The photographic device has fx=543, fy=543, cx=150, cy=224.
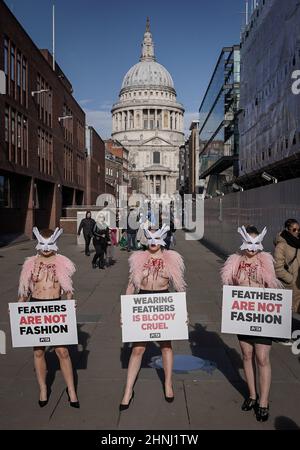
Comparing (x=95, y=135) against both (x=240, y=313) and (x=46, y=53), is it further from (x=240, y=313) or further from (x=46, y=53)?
(x=240, y=313)

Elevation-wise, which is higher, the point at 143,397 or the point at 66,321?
the point at 66,321

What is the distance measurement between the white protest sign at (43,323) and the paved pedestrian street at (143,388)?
66 centimetres

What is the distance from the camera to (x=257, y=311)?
18.0 ft

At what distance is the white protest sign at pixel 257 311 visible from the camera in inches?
213

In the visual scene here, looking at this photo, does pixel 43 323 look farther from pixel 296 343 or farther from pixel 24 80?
pixel 24 80

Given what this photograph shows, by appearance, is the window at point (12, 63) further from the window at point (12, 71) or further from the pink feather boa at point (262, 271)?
the pink feather boa at point (262, 271)

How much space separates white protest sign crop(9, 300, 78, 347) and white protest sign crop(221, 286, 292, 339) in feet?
5.23

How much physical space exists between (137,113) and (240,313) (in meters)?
165

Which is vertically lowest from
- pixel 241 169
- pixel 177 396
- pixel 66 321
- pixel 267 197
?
pixel 177 396

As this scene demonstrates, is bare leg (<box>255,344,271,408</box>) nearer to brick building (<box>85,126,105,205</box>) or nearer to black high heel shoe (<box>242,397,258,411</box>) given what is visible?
Answer: black high heel shoe (<box>242,397,258,411</box>)

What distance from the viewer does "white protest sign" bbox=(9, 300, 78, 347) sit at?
550cm

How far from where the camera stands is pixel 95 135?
208 ft

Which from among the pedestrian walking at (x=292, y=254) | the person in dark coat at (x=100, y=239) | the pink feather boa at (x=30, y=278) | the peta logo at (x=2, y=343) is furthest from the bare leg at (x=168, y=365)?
the person in dark coat at (x=100, y=239)

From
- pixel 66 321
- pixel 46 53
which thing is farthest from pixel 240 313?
pixel 46 53
